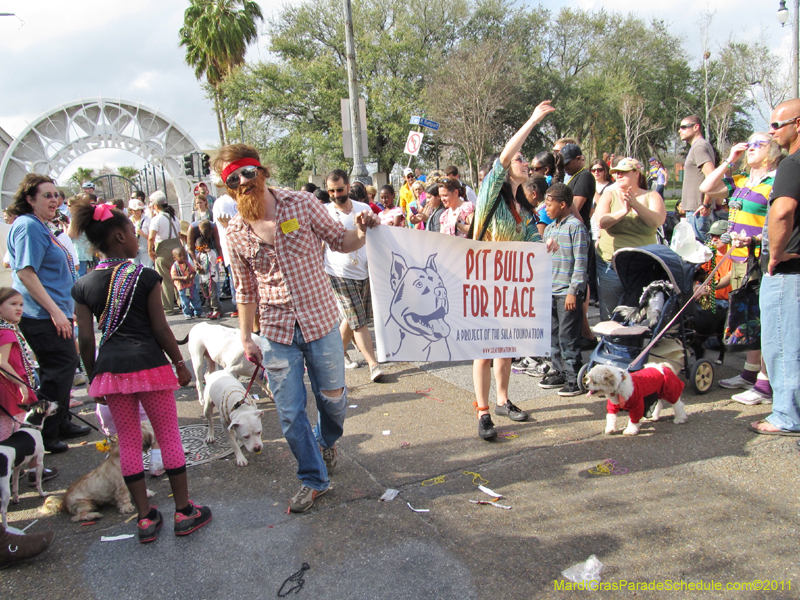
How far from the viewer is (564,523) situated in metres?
2.99

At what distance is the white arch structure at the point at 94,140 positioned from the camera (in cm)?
2084

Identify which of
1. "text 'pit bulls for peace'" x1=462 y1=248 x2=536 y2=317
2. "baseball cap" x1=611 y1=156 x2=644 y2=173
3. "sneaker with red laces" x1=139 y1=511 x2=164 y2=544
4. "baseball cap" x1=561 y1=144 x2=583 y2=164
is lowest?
"sneaker with red laces" x1=139 y1=511 x2=164 y2=544

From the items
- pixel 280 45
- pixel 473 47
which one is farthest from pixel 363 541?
pixel 280 45

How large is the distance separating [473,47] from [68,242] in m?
33.6

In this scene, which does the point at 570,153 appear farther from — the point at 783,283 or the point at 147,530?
the point at 147,530

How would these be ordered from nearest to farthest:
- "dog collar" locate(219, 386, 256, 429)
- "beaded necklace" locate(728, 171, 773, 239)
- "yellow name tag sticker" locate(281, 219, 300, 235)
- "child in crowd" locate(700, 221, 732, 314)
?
"yellow name tag sticker" locate(281, 219, 300, 235) → "dog collar" locate(219, 386, 256, 429) → "beaded necklace" locate(728, 171, 773, 239) → "child in crowd" locate(700, 221, 732, 314)

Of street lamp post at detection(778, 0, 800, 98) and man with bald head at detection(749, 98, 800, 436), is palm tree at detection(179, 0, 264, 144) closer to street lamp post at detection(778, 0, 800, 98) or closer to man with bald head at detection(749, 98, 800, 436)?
street lamp post at detection(778, 0, 800, 98)

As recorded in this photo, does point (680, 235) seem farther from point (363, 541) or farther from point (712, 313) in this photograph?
point (363, 541)

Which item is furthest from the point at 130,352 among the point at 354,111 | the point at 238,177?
the point at 354,111

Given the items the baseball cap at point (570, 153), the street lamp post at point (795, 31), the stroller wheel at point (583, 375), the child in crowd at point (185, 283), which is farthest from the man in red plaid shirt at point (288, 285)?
the street lamp post at point (795, 31)

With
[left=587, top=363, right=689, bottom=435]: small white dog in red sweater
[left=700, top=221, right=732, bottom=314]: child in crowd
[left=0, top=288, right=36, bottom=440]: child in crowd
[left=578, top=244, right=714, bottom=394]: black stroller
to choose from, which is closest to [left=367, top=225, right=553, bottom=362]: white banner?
[left=587, top=363, right=689, bottom=435]: small white dog in red sweater

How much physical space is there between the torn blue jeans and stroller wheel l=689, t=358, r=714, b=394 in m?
3.32

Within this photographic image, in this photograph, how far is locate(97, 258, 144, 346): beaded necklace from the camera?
9.71 feet

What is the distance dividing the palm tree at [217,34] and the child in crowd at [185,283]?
85.8 feet
